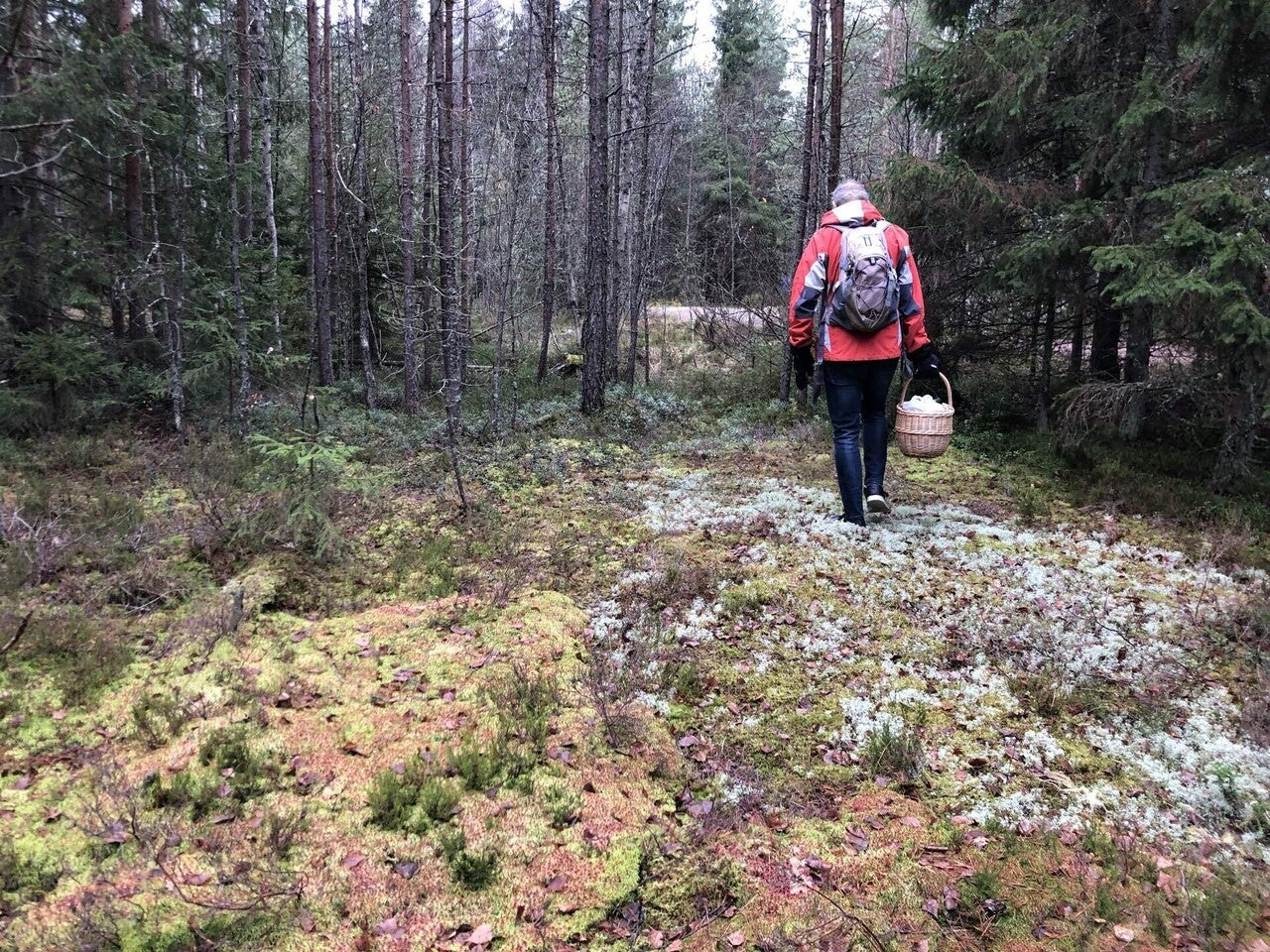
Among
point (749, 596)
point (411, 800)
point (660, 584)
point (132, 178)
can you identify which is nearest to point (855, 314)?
point (749, 596)

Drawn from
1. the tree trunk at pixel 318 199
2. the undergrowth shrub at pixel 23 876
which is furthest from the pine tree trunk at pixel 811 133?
the undergrowth shrub at pixel 23 876

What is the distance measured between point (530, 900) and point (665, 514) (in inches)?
176

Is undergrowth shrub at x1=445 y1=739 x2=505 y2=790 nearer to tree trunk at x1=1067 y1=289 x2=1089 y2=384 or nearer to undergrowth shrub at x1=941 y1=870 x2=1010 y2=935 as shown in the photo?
undergrowth shrub at x1=941 y1=870 x2=1010 y2=935

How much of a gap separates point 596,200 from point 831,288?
643cm

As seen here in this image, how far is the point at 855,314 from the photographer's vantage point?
5.43 m

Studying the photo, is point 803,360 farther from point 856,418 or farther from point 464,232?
point 464,232

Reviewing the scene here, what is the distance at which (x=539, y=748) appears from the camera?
3379 millimetres

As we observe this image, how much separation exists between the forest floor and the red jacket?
5.09ft

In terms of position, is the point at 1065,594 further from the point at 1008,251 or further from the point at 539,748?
the point at 1008,251

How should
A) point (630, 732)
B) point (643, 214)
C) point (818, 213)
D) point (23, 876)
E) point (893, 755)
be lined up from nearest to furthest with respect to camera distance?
point (23, 876) < point (893, 755) < point (630, 732) < point (818, 213) < point (643, 214)

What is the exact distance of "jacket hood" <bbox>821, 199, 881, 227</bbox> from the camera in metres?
5.54

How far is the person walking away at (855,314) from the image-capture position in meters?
5.40

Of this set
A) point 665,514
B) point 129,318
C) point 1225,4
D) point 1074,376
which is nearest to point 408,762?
point 665,514

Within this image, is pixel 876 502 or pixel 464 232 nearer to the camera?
pixel 876 502
